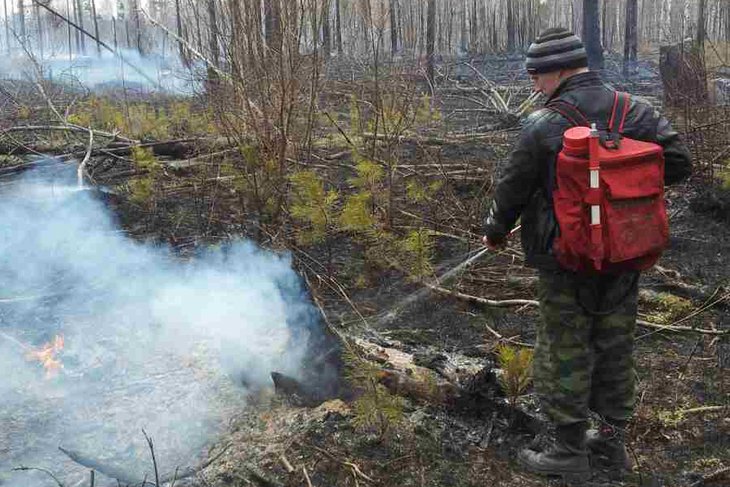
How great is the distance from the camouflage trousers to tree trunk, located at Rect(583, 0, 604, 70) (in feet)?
43.4

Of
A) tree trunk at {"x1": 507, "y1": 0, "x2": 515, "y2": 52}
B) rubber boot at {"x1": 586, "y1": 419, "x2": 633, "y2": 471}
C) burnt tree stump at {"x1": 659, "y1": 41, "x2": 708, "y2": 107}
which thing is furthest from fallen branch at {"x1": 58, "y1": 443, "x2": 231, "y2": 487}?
tree trunk at {"x1": 507, "y1": 0, "x2": 515, "y2": 52}

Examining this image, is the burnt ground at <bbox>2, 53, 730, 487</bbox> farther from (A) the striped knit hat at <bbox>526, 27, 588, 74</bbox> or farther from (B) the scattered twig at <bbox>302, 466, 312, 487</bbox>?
(A) the striped knit hat at <bbox>526, 27, 588, 74</bbox>

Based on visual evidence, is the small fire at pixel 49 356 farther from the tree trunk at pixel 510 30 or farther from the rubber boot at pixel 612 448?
the tree trunk at pixel 510 30

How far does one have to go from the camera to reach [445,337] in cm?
406

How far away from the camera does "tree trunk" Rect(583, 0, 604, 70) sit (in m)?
14.4

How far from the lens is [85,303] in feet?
14.5

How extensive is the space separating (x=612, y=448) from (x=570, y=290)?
0.73 m

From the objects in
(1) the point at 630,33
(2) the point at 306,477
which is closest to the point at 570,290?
(2) the point at 306,477

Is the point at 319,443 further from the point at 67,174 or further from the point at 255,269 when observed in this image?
the point at 67,174

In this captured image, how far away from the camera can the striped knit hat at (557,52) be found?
2453 millimetres

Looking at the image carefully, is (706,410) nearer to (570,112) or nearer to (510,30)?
(570,112)

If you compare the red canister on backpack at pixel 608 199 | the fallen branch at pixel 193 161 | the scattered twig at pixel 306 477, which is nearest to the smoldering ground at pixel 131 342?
the scattered twig at pixel 306 477

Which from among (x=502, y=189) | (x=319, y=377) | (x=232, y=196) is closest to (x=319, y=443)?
(x=319, y=377)

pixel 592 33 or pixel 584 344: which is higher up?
pixel 592 33
